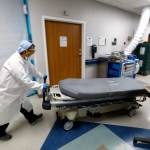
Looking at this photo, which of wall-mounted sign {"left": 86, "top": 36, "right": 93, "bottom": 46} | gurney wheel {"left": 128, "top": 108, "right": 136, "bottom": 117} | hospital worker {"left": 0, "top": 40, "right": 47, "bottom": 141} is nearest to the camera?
hospital worker {"left": 0, "top": 40, "right": 47, "bottom": 141}

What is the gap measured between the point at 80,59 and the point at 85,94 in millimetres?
2309

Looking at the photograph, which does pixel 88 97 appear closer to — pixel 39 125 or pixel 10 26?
pixel 39 125

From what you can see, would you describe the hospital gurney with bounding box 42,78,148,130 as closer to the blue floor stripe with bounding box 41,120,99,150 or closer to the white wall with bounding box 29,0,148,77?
the blue floor stripe with bounding box 41,120,99,150

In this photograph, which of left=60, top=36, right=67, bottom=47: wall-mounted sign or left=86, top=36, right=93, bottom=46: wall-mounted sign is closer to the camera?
left=60, top=36, right=67, bottom=47: wall-mounted sign

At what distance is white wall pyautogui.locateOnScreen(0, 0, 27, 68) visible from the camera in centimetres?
238

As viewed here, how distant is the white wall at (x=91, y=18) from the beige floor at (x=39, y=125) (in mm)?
1359

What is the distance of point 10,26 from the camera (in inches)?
98.8

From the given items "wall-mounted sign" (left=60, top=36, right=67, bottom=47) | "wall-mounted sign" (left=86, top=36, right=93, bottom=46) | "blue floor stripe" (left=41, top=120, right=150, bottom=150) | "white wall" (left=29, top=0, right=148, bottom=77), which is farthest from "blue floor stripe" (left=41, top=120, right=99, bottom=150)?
"wall-mounted sign" (left=86, top=36, right=93, bottom=46)

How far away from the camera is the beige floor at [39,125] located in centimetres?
172

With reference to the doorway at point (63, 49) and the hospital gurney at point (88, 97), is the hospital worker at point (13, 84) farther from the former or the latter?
the doorway at point (63, 49)

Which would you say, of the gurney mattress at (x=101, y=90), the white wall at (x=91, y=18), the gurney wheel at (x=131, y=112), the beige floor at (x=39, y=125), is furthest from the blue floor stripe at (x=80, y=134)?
the white wall at (x=91, y=18)

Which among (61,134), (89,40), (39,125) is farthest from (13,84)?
(89,40)

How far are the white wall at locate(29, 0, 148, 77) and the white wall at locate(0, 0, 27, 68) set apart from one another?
9.2 inches

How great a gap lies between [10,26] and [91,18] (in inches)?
92.7
